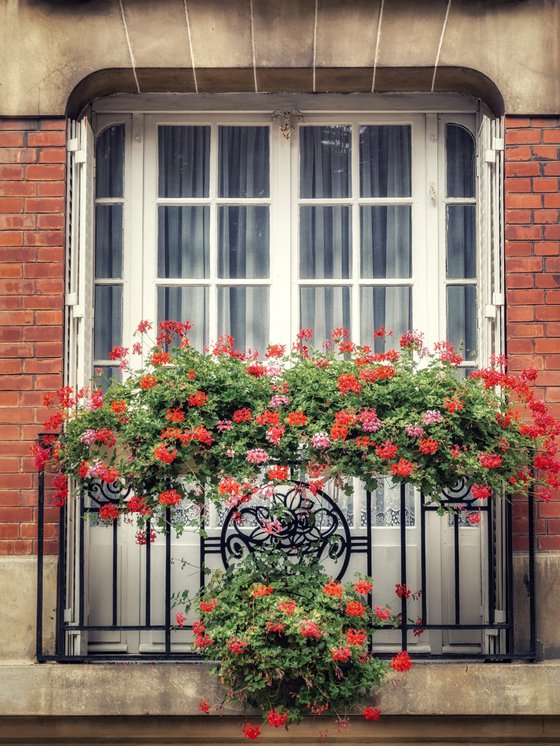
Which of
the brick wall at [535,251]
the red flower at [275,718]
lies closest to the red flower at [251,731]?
the red flower at [275,718]

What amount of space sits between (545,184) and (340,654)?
2.73 metres

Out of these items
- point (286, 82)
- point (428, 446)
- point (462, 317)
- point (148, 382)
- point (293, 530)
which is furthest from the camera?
point (462, 317)

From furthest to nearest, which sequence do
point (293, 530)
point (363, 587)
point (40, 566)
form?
point (40, 566) < point (293, 530) < point (363, 587)

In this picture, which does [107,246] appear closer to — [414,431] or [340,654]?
[414,431]

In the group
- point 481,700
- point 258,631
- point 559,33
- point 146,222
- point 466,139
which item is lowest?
point 481,700

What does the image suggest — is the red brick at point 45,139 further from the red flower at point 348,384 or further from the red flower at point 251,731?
the red flower at point 251,731

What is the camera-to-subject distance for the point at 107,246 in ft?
22.3

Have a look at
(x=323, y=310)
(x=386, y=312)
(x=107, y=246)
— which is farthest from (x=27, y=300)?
(x=386, y=312)

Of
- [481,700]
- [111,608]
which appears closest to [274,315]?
[111,608]

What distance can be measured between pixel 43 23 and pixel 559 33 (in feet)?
9.09

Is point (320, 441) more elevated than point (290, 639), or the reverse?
point (320, 441)

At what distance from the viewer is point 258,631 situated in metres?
5.41

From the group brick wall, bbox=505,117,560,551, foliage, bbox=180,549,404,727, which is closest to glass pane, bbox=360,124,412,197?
brick wall, bbox=505,117,560,551

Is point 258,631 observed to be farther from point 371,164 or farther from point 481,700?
point 371,164
